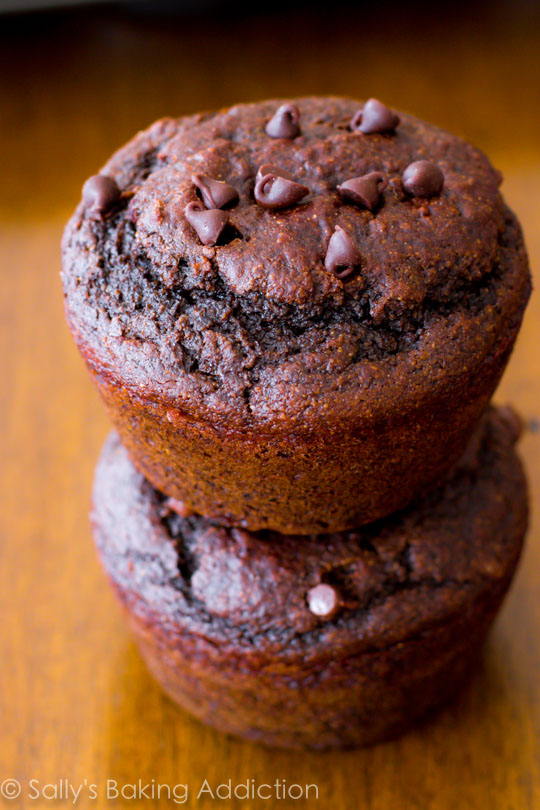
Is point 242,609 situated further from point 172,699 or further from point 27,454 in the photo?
point 27,454

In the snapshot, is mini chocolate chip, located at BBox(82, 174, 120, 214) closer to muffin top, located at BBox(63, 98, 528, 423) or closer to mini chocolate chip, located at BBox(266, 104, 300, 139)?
muffin top, located at BBox(63, 98, 528, 423)

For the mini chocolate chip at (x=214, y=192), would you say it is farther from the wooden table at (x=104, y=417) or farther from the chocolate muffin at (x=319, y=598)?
the wooden table at (x=104, y=417)

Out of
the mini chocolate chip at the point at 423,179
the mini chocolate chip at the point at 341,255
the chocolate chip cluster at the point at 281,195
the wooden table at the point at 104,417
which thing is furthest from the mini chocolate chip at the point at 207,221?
the wooden table at the point at 104,417

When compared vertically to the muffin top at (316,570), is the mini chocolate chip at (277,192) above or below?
above

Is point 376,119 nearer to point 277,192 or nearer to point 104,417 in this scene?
point 277,192

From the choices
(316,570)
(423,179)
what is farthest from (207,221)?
(316,570)

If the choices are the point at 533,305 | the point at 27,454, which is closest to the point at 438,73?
the point at 533,305
